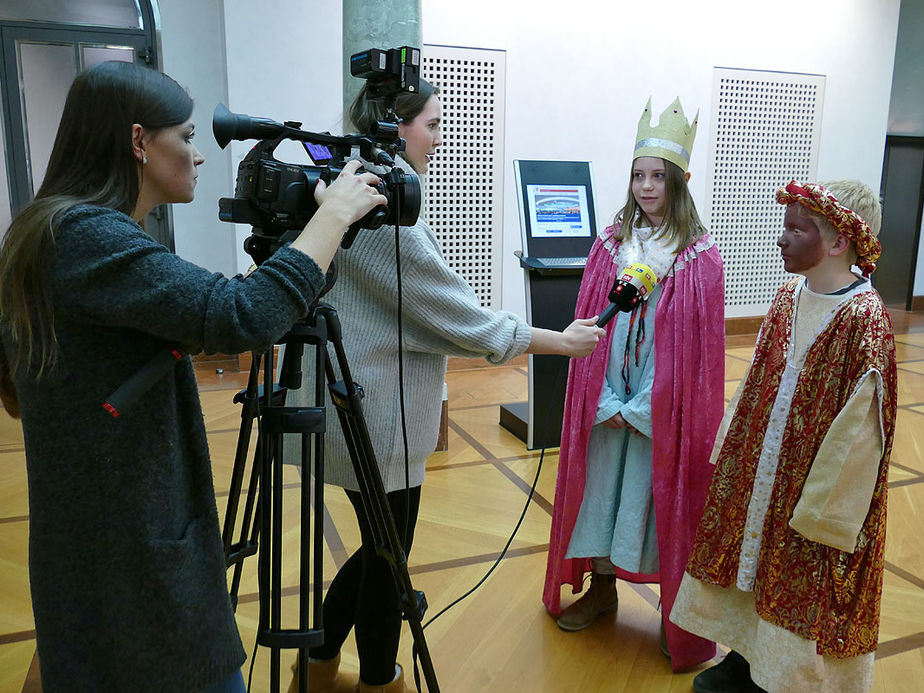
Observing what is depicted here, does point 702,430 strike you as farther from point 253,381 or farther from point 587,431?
point 253,381

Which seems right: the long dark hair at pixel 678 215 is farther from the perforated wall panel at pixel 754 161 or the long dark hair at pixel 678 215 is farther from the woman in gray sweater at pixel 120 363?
the perforated wall panel at pixel 754 161

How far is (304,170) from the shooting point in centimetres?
119

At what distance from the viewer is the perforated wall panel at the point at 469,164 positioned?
5508 millimetres

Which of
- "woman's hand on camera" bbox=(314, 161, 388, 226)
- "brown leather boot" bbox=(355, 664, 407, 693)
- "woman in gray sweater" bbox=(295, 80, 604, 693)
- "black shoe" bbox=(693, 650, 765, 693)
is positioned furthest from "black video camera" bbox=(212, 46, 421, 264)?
"black shoe" bbox=(693, 650, 765, 693)

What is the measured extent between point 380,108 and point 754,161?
589cm

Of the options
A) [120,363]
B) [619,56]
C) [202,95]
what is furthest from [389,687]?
[619,56]

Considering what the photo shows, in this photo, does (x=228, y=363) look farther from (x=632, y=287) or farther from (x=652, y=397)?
(x=632, y=287)

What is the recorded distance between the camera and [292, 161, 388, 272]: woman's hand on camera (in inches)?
42.5

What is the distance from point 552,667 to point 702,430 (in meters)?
0.81

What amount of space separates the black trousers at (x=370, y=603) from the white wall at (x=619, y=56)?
431cm

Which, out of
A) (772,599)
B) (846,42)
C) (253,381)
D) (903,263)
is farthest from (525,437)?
(903,263)

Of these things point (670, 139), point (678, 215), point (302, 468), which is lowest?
point (302, 468)

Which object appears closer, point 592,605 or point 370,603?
point 370,603

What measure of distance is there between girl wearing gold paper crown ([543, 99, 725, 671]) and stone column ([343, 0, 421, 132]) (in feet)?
5.63
